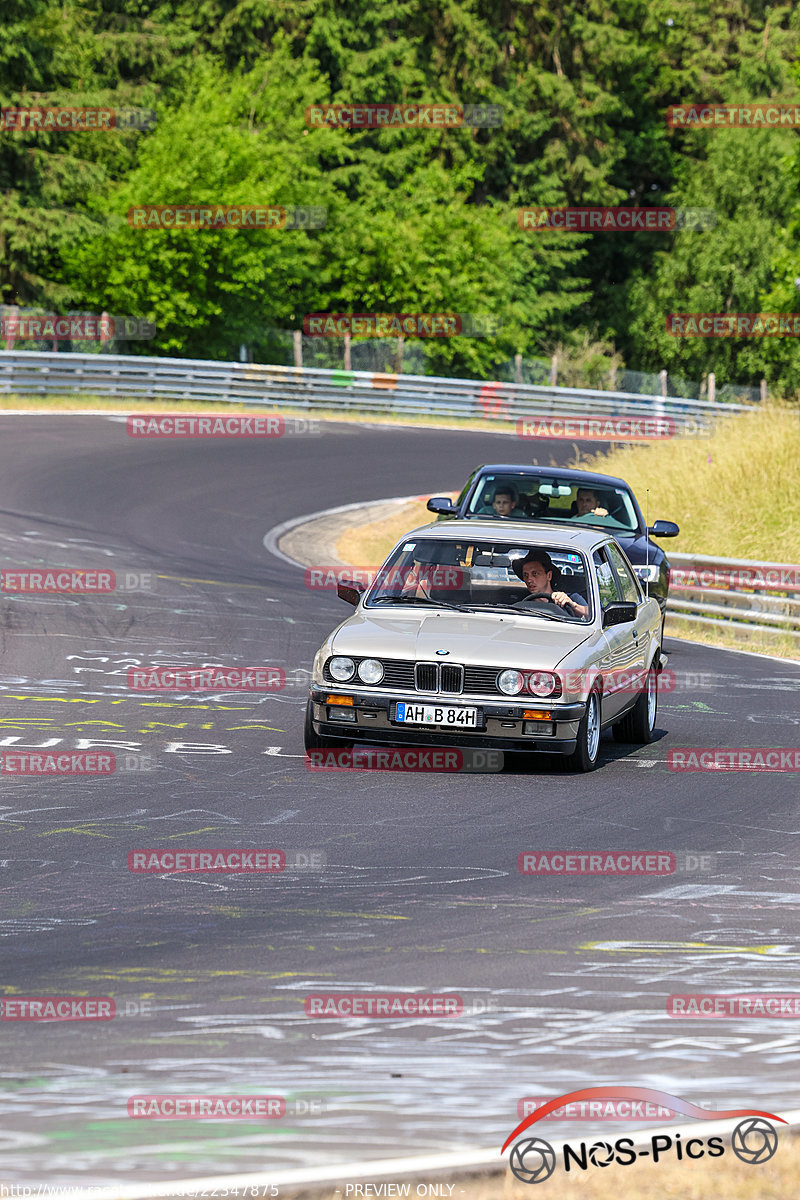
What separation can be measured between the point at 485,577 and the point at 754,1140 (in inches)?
305

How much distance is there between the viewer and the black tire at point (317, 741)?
11180mm

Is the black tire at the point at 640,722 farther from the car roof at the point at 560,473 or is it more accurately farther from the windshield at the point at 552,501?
the car roof at the point at 560,473

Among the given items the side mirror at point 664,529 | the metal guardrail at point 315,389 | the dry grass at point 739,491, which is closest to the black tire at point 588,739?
the side mirror at point 664,529

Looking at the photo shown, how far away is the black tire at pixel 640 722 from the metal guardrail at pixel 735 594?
672 centimetres

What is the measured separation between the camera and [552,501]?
17172mm

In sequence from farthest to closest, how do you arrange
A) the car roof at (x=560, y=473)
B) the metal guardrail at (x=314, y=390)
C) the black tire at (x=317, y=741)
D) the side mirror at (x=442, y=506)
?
the metal guardrail at (x=314, y=390), the side mirror at (x=442, y=506), the car roof at (x=560, y=473), the black tire at (x=317, y=741)

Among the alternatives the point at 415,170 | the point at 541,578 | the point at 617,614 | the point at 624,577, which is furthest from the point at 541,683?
the point at 415,170

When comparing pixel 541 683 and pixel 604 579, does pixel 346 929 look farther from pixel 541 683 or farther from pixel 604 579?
pixel 604 579

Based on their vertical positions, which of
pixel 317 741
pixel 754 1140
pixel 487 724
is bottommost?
pixel 317 741

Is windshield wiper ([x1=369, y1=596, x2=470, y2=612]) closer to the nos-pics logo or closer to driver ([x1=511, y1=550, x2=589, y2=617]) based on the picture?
driver ([x1=511, y1=550, x2=589, y2=617])

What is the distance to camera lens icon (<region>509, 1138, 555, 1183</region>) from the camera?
448cm

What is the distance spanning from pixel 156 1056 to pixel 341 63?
203 ft

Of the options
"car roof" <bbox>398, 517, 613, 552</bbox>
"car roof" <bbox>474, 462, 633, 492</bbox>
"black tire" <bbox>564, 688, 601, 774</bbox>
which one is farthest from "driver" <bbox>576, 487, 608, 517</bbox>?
"black tire" <bbox>564, 688, 601, 774</bbox>

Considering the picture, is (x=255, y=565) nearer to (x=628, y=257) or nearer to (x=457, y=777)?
(x=457, y=777)
